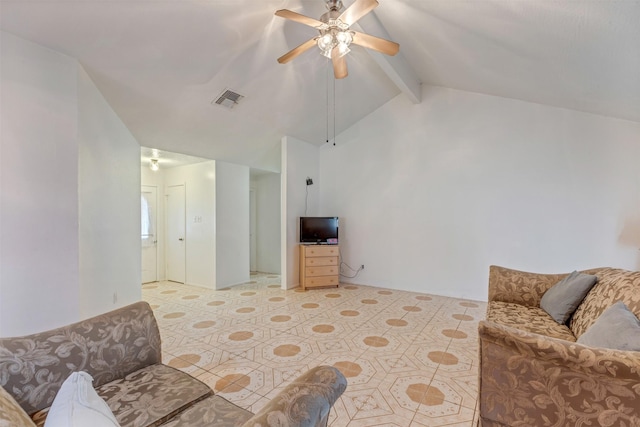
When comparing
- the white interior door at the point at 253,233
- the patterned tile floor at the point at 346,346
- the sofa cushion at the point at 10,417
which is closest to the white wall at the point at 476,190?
the patterned tile floor at the point at 346,346

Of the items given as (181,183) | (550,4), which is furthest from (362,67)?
(181,183)

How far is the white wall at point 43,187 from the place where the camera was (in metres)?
2.06

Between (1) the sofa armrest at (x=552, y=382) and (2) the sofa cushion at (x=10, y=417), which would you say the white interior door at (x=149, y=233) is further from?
(1) the sofa armrest at (x=552, y=382)

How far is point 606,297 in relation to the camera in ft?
6.10

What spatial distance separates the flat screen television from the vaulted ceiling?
1766mm

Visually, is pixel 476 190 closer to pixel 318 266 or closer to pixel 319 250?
pixel 319 250

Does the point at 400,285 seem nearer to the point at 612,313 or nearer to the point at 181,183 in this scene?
the point at 612,313

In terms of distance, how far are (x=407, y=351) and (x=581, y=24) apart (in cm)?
290

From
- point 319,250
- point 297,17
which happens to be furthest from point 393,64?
point 319,250

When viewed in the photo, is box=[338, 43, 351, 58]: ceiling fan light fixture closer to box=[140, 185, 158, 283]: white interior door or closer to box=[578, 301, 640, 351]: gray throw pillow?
box=[578, 301, 640, 351]: gray throw pillow

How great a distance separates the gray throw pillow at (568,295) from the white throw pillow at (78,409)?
111 inches

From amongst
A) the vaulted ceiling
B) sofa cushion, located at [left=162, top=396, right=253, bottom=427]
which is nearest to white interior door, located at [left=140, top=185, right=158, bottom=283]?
the vaulted ceiling

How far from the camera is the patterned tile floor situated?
1948 millimetres

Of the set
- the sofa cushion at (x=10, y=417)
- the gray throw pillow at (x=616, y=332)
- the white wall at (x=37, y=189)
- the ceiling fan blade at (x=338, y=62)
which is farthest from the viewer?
the ceiling fan blade at (x=338, y=62)
